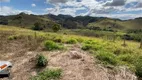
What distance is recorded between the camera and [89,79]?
367 inches

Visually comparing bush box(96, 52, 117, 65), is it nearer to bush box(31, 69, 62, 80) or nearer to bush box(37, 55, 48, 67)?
bush box(31, 69, 62, 80)

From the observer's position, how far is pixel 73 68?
10219mm

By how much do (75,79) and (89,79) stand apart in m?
0.61

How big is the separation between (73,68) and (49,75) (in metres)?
1.24

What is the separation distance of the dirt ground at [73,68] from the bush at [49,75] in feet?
0.79

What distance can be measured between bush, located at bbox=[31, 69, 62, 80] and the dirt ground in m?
0.24

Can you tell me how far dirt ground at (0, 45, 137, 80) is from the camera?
9.62 meters

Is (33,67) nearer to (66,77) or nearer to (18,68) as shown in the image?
(18,68)

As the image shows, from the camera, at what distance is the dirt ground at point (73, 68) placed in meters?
9.62

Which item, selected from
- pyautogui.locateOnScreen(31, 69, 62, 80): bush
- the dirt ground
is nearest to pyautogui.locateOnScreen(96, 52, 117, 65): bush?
the dirt ground

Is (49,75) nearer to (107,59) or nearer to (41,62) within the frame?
(41,62)

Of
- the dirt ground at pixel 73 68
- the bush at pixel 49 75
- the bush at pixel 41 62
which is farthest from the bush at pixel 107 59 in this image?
the bush at pixel 41 62

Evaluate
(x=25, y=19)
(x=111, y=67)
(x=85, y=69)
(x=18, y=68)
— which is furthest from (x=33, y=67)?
(x=25, y=19)

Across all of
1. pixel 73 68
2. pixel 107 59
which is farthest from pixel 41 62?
pixel 107 59
